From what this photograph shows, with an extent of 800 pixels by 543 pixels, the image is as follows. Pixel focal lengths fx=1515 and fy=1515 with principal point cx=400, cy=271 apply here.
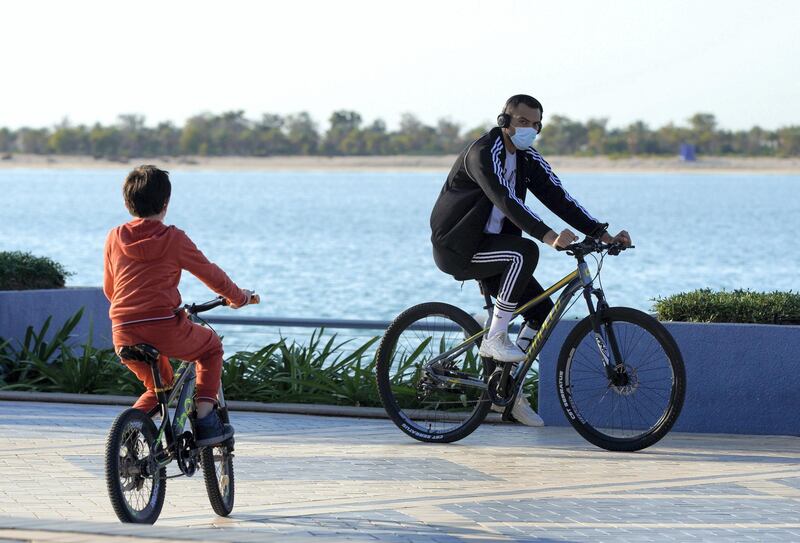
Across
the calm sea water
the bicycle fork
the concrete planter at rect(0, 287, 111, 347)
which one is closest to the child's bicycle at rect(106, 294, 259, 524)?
the bicycle fork

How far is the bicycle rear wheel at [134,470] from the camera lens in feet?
20.1

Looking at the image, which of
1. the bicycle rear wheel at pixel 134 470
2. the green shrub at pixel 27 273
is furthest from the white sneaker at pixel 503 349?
the green shrub at pixel 27 273

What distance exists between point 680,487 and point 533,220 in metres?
1.72

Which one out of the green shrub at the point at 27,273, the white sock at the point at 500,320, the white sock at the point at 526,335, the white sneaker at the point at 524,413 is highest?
the white sock at the point at 500,320

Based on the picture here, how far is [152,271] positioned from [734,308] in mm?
4249

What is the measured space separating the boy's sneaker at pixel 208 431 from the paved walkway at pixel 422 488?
355mm

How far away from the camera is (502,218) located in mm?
8828

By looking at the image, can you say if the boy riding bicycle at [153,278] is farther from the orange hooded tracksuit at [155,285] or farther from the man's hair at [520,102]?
the man's hair at [520,102]

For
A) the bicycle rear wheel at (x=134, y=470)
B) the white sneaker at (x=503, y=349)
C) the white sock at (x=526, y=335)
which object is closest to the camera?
the bicycle rear wheel at (x=134, y=470)

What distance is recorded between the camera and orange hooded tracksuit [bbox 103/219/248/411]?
6.43m

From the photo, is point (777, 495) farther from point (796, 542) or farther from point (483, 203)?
point (483, 203)

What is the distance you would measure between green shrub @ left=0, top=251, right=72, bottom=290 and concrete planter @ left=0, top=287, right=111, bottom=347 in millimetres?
207

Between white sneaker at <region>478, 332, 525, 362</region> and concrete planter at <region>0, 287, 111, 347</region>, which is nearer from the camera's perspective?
white sneaker at <region>478, 332, 525, 362</region>

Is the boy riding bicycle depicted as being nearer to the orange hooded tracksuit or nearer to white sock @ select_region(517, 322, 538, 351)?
the orange hooded tracksuit
